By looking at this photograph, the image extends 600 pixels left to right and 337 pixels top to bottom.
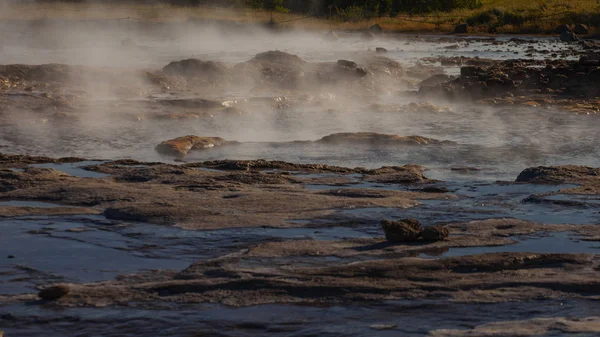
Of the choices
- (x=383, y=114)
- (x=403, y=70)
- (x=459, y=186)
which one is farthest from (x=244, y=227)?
(x=403, y=70)

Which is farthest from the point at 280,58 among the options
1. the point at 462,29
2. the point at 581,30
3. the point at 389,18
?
the point at 389,18

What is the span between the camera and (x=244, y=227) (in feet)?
23.6

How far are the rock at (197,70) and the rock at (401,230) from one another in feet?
49.8

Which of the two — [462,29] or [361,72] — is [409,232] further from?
[462,29]

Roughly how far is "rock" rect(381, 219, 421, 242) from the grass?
38.8 metres

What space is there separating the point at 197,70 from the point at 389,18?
34479 millimetres

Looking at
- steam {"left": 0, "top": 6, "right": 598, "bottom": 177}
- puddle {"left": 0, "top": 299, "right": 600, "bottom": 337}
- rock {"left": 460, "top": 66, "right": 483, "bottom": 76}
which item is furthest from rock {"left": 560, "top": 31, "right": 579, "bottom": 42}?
puddle {"left": 0, "top": 299, "right": 600, "bottom": 337}

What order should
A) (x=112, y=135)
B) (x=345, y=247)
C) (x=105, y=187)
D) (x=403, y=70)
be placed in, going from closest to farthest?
1. (x=345, y=247)
2. (x=105, y=187)
3. (x=112, y=135)
4. (x=403, y=70)

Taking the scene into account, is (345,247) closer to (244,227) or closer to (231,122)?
(244,227)

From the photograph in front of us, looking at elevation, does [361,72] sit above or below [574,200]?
above

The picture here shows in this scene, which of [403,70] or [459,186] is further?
[403,70]

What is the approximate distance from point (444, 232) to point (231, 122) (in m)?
9.40

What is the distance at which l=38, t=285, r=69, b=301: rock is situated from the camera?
5.40 metres

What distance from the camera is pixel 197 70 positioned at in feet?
71.8
